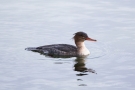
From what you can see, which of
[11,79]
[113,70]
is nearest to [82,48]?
[113,70]

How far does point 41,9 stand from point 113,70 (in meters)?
7.61

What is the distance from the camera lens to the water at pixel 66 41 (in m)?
13.8

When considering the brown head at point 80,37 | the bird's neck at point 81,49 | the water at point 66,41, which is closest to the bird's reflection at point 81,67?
the water at point 66,41

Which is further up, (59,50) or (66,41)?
(66,41)

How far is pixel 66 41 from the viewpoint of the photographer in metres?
18.3

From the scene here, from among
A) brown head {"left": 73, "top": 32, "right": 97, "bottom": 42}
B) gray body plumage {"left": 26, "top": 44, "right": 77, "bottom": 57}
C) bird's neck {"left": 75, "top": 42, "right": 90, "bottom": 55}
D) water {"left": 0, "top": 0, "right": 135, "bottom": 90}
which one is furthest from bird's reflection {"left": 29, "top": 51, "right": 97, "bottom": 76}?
brown head {"left": 73, "top": 32, "right": 97, "bottom": 42}

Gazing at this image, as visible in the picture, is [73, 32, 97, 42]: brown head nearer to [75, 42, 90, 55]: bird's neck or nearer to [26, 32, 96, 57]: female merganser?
[26, 32, 96, 57]: female merganser

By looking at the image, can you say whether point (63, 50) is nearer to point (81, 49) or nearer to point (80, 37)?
point (81, 49)

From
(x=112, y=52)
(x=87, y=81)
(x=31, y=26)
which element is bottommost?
(x=87, y=81)

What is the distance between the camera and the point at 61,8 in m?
22.1

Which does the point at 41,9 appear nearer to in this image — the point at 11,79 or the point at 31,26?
the point at 31,26

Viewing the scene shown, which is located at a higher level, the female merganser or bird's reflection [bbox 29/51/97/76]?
the female merganser

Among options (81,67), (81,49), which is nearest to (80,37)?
(81,49)

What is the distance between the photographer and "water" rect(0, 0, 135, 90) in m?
13.8
